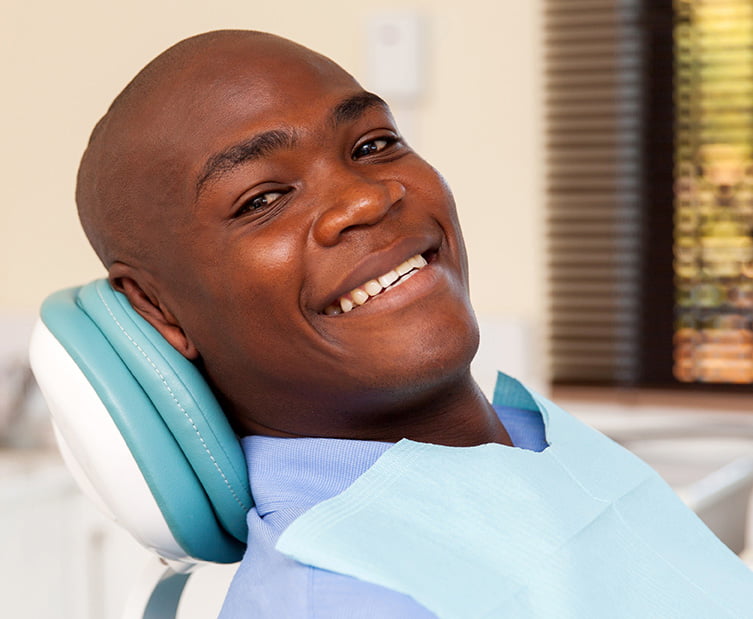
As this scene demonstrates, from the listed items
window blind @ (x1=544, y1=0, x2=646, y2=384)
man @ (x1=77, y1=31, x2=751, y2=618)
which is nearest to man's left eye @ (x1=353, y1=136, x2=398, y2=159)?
man @ (x1=77, y1=31, x2=751, y2=618)

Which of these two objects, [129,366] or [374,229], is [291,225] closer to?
[374,229]

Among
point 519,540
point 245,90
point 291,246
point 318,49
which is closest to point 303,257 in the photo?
point 291,246

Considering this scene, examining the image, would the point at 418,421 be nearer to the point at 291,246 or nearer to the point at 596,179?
the point at 291,246

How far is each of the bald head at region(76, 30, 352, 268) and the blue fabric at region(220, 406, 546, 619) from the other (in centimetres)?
20

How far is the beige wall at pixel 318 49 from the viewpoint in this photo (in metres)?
2.27

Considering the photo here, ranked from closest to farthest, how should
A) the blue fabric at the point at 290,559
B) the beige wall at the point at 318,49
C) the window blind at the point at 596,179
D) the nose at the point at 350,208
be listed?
the blue fabric at the point at 290,559 < the nose at the point at 350,208 < the beige wall at the point at 318,49 < the window blind at the point at 596,179

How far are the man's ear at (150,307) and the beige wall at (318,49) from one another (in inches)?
54.7

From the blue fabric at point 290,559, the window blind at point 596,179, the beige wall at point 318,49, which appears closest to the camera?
the blue fabric at point 290,559

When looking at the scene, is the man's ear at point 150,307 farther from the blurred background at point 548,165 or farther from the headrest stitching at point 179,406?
the blurred background at point 548,165

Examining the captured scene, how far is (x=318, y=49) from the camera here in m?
2.34

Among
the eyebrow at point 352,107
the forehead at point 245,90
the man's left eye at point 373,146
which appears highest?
the forehead at point 245,90

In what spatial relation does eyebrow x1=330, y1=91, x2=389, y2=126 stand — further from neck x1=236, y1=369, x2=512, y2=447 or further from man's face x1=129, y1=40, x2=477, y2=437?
neck x1=236, y1=369, x2=512, y2=447

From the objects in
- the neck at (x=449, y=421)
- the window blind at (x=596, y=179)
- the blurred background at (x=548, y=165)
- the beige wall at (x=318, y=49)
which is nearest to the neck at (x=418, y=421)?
the neck at (x=449, y=421)

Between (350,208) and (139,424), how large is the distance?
237 millimetres
